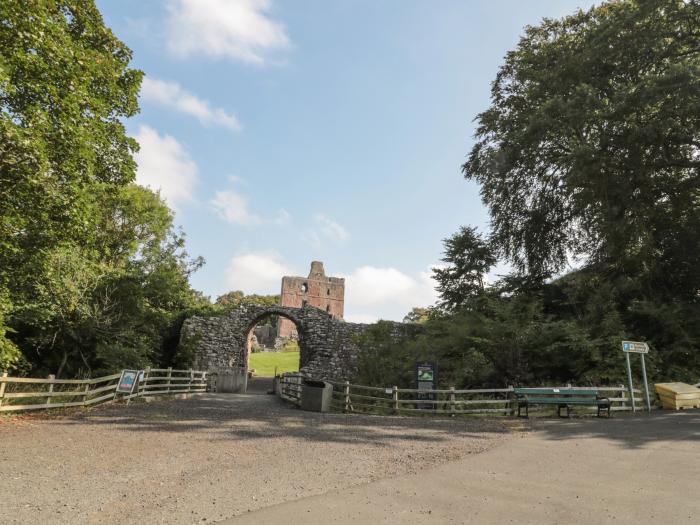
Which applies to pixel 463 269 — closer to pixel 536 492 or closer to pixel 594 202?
pixel 594 202

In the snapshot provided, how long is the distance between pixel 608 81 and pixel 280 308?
20.3 metres

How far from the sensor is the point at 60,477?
5.52m

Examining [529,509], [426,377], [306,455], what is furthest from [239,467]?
[426,377]

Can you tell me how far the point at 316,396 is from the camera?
13906mm

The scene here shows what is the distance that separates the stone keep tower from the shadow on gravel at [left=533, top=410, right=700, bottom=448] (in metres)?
56.7

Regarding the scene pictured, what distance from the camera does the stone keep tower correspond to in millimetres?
68062

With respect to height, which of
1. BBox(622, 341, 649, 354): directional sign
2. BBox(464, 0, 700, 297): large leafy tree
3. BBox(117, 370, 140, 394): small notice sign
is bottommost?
BBox(117, 370, 140, 394): small notice sign

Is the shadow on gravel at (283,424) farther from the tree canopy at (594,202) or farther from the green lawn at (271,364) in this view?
the green lawn at (271,364)

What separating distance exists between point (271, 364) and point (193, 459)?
40454mm

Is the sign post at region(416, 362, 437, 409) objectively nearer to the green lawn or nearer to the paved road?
the paved road

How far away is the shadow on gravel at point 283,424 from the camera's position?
353 inches

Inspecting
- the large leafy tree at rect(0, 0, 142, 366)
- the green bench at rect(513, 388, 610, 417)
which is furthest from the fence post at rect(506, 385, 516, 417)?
the large leafy tree at rect(0, 0, 142, 366)

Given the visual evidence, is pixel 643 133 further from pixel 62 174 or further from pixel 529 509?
pixel 62 174

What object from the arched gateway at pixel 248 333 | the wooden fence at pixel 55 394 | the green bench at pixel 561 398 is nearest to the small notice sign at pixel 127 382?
the wooden fence at pixel 55 394
